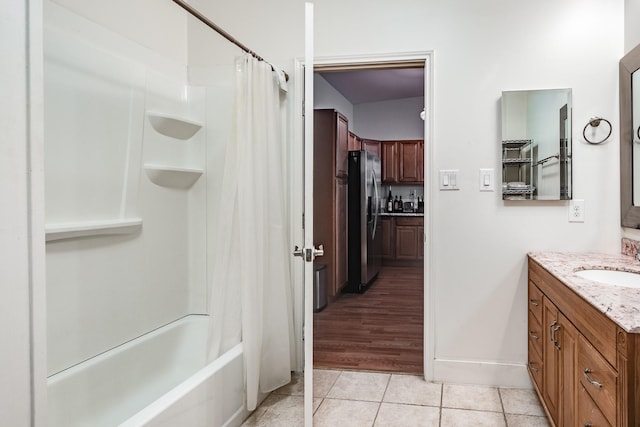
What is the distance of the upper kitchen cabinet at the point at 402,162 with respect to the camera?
326 inches

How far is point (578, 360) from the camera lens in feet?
5.66

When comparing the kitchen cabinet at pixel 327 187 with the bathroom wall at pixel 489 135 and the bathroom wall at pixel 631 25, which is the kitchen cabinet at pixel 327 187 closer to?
the bathroom wall at pixel 489 135

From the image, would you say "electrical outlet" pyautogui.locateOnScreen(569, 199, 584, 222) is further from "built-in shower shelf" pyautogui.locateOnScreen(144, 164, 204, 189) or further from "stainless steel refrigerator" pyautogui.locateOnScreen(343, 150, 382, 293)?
"stainless steel refrigerator" pyautogui.locateOnScreen(343, 150, 382, 293)

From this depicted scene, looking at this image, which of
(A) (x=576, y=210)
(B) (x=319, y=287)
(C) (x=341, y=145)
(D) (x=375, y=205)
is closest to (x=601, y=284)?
(A) (x=576, y=210)

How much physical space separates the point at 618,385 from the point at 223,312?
183 cm

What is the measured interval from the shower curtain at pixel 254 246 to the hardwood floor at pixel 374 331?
72 cm

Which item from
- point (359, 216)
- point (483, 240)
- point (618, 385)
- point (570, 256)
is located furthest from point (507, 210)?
point (359, 216)

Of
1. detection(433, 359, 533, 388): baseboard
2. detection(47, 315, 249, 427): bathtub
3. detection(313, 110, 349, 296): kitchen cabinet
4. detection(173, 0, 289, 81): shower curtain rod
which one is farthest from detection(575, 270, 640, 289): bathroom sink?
detection(313, 110, 349, 296): kitchen cabinet

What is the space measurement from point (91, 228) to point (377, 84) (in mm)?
5673

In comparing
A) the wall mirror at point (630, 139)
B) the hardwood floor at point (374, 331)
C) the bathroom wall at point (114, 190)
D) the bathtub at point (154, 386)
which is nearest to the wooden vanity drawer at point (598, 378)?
the wall mirror at point (630, 139)

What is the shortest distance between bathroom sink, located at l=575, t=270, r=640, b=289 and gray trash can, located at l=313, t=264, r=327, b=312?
2.94 metres

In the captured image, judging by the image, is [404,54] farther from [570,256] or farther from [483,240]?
[570,256]

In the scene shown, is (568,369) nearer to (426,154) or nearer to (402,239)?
(426,154)

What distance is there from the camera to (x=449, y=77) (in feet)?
9.69
